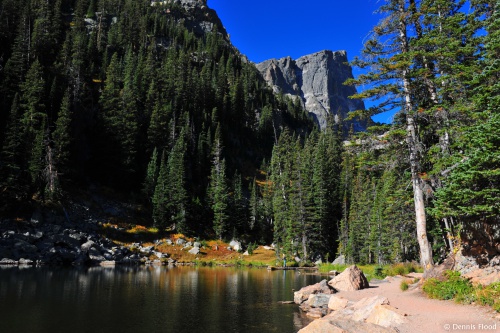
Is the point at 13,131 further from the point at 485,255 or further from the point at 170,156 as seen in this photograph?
the point at 485,255

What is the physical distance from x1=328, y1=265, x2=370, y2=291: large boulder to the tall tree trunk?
4.21m

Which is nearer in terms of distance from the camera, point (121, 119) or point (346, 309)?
point (346, 309)

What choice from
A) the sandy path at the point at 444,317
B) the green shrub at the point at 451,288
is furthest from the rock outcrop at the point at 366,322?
the green shrub at the point at 451,288

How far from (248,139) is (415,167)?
3982 inches

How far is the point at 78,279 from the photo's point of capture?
100 feet

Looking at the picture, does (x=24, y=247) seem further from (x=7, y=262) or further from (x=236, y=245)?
(x=236, y=245)

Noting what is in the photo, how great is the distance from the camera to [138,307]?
64.8 feet

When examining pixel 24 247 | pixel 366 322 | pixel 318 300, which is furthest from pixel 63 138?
pixel 366 322

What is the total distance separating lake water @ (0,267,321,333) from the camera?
15.6m

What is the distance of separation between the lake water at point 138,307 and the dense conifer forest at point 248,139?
10373 millimetres

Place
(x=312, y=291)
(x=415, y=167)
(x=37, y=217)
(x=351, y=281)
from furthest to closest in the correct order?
(x=37, y=217) < (x=351, y=281) < (x=312, y=291) < (x=415, y=167)

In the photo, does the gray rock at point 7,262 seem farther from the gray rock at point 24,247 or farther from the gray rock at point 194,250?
the gray rock at point 194,250

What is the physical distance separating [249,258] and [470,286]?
Result: 167 ft

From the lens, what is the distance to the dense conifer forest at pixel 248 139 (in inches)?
757
